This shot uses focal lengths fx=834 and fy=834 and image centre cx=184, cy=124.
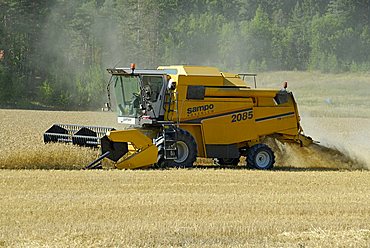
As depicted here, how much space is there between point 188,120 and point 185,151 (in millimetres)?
699

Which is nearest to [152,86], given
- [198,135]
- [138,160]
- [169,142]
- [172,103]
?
[172,103]

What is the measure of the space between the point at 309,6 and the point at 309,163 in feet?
97.5

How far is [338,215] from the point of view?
36.9 ft

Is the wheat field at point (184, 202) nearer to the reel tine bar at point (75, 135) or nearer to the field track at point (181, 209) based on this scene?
the field track at point (181, 209)

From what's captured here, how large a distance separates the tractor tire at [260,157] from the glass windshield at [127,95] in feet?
8.76

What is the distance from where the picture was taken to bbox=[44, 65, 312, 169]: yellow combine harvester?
17.1 m

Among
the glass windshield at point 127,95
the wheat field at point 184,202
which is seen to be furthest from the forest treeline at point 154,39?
the wheat field at point 184,202

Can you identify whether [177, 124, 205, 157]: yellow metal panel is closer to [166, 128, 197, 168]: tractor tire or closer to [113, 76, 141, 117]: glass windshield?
[166, 128, 197, 168]: tractor tire

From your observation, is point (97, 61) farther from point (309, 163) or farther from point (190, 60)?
point (309, 163)

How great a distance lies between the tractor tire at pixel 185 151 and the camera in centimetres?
1748

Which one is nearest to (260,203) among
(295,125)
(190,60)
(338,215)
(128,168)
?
(338,215)

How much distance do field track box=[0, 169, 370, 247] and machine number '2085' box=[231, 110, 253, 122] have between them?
2269 mm

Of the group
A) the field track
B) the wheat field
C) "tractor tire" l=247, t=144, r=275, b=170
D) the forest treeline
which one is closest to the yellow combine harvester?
"tractor tire" l=247, t=144, r=275, b=170

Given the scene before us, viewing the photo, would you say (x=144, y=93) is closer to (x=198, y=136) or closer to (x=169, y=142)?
(x=169, y=142)
